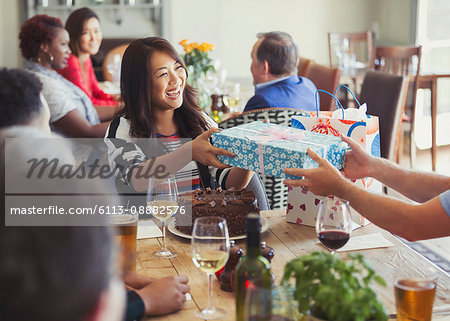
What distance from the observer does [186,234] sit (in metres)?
1.75

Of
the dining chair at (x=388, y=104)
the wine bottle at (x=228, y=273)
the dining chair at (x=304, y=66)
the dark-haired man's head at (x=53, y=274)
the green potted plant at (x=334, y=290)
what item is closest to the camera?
the dark-haired man's head at (x=53, y=274)


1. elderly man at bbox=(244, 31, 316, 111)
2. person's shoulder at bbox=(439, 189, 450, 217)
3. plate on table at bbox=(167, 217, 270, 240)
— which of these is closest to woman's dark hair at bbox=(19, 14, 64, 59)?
elderly man at bbox=(244, 31, 316, 111)

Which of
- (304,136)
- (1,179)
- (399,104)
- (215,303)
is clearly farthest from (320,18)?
(1,179)

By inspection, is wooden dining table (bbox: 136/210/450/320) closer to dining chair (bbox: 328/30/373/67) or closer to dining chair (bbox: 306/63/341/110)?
dining chair (bbox: 306/63/341/110)

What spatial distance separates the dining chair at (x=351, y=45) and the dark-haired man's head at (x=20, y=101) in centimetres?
488

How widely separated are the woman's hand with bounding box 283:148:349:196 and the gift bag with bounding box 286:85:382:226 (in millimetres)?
221

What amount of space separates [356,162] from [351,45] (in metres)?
5.27

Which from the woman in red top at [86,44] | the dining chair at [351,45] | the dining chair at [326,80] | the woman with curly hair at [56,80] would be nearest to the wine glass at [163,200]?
the woman with curly hair at [56,80]

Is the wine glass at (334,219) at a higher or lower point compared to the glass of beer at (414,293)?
higher

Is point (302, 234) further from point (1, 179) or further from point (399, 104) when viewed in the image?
point (399, 104)

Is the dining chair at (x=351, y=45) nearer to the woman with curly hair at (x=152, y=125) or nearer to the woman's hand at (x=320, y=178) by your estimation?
the woman with curly hair at (x=152, y=125)

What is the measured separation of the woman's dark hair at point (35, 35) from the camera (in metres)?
3.46

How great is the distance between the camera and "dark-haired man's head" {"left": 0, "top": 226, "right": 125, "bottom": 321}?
0.60m

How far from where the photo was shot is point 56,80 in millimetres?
3418
